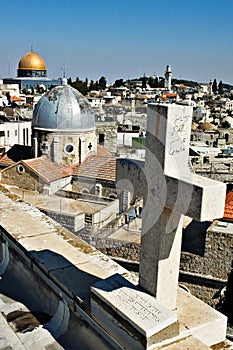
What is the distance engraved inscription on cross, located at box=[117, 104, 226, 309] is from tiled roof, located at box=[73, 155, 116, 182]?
13269 millimetres

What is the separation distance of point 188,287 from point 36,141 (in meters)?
10.3

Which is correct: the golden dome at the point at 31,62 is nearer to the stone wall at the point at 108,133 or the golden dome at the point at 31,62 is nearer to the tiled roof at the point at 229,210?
the stone wall at the point at 108,133

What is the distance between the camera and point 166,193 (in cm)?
262

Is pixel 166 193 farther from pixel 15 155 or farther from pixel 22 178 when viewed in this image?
pixel 15 155

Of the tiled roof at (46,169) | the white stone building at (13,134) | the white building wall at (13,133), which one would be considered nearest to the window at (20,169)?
the tiled roof at (46,169)

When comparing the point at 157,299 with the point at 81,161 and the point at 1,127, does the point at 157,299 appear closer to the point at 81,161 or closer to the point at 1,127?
the point at 81,161

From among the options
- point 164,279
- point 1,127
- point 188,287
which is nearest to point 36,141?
point 1,127

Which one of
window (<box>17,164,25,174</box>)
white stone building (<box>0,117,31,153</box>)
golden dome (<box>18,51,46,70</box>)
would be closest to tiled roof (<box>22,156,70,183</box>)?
window (<box>17,164,25,174</box>)

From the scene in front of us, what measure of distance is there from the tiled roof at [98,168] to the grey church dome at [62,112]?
4.89 ft

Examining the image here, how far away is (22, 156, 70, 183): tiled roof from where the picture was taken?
53.2 ft

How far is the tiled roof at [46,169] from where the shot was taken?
16.2 meters

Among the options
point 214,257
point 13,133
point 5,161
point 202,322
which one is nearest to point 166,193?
point 202,322

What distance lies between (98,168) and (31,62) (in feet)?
177

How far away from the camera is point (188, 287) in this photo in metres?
10.6
